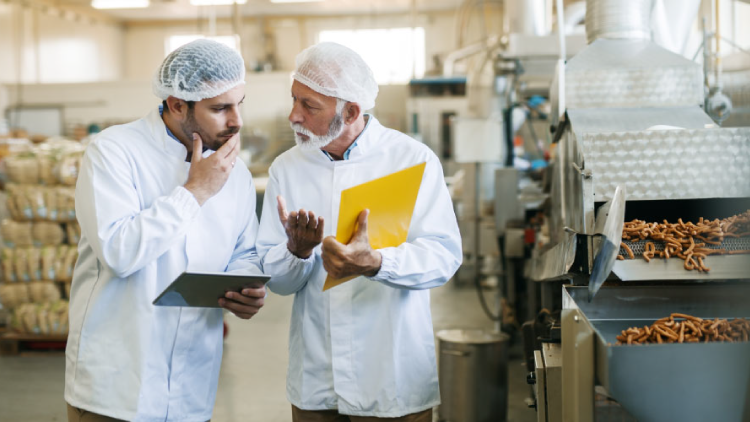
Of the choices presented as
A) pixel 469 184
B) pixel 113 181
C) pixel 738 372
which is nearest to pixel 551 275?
pixel 738 372

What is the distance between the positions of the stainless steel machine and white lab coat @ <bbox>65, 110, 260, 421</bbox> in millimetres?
915

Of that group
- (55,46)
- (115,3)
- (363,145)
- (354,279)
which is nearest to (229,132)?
(363,145)

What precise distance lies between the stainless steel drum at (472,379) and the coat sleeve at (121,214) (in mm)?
2262

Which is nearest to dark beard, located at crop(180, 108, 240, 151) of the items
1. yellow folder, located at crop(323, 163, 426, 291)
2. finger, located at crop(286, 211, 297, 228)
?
finger, located at crop(286, 211, 297, 228)

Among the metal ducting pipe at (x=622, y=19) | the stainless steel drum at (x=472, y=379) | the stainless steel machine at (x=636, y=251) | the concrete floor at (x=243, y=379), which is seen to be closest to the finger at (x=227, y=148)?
the stainless steel machine at (x=636, y=251)

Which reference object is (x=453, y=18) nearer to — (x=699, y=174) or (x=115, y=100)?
(x=115, y=100)

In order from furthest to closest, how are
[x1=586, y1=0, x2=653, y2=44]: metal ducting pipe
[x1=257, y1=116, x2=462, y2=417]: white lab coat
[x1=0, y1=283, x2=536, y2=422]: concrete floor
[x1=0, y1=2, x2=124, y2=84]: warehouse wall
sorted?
[x1=0, y1=2, x2=124, y2=84]: warehouse wall, [x1=0, y1=283, x2=536, y2=422]: concrete floor, [x1=586, y1=0, x2=653, y2=44]: metal ducting pipe, [x1=257, y1=116, x2=462, y2=417]: white lab coat

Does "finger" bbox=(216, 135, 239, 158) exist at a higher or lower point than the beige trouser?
higher

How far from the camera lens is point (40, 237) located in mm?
5027

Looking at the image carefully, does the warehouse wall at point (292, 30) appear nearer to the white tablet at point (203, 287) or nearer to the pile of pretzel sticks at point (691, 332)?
the white tablet at point (203, 287)

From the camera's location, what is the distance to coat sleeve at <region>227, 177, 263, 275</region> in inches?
74.3

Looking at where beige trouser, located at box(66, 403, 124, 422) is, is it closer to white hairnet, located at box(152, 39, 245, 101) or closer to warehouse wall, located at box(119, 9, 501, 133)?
white hairnet, located at box(152, 39, 245, 101)

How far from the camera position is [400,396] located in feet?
6.00

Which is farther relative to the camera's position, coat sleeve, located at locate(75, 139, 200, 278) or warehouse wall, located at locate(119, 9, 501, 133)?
warehouse wall, located at locate(119, 9, 501, 133)
